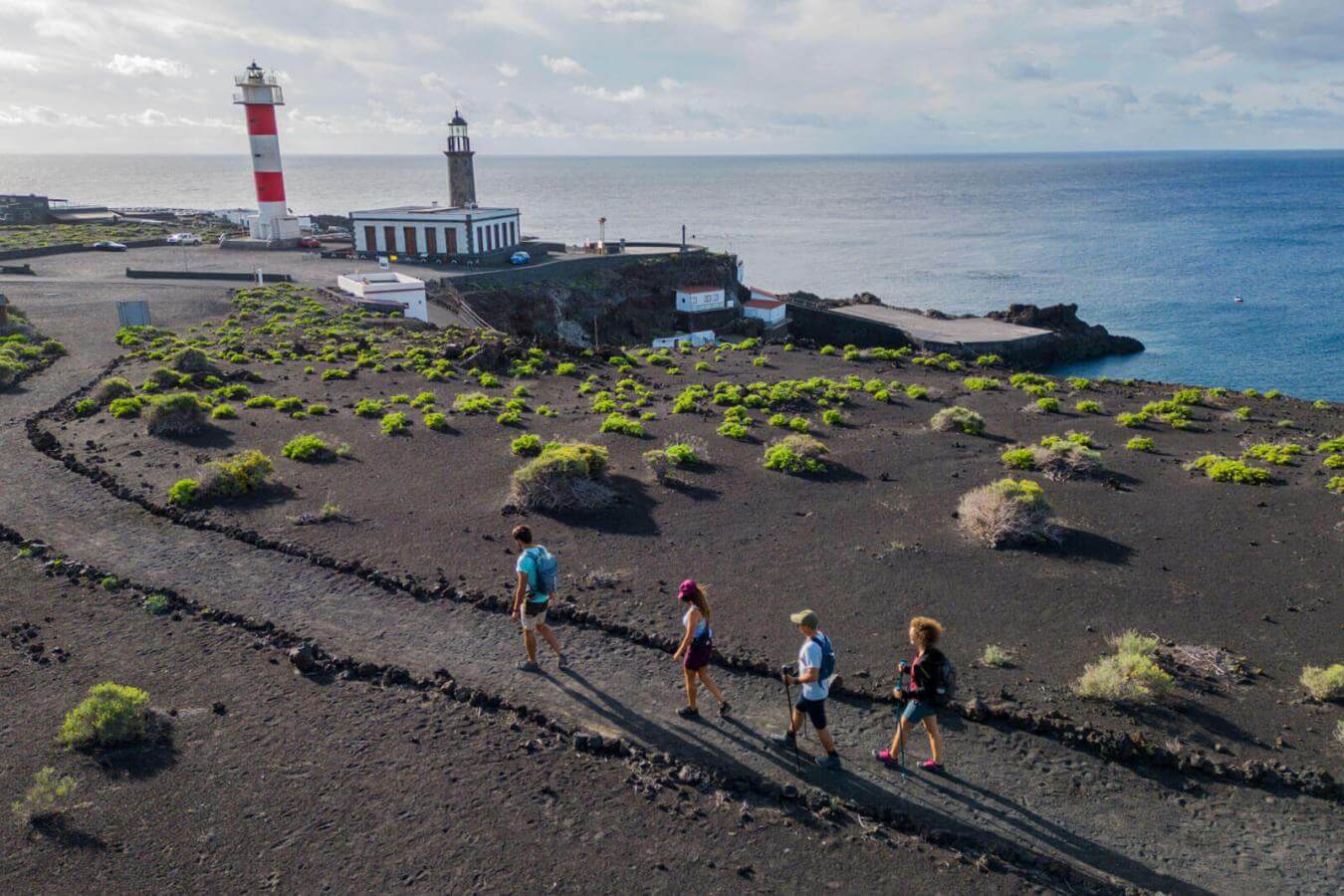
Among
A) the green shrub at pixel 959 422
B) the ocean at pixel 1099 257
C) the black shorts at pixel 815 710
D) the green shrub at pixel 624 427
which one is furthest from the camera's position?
the ocean at pixel 1099 257

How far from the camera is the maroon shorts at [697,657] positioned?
8281 mm

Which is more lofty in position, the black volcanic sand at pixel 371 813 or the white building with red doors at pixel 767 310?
the white building with red doors at pixel 767 310

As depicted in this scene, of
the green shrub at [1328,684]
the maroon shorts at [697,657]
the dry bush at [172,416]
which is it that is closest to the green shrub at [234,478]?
the dry bush at [172,416]

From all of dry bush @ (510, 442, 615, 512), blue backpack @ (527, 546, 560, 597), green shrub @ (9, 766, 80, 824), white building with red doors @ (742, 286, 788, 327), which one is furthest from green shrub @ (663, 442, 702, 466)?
white building with red doors @ (742, 286, 788, 327)

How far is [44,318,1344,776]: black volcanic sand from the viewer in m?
10.2

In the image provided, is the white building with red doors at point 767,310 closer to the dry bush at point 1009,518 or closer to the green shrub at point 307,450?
the green shrub at point 307,450

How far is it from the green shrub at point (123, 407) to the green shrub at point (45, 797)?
15.1 metres

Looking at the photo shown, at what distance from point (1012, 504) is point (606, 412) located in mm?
12046

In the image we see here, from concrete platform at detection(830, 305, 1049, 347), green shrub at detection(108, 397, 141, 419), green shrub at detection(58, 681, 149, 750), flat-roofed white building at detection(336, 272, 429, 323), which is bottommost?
concrete platform at detection(830, 305, 1049, 347)

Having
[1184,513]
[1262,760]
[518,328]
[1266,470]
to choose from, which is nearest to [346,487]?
[1262,760]

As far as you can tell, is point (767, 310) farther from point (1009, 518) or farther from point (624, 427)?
point (1009, 518)

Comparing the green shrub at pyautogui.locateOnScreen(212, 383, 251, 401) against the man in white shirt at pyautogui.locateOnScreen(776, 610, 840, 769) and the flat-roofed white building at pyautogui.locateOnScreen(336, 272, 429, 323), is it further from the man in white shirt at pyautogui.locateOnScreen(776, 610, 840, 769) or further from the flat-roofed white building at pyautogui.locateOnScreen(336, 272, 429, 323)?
the man in white shirt at pyautogui.locateOnScreen(776, 610, 840, 769)

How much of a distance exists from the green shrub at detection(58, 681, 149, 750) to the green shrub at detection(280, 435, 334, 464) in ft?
32.5

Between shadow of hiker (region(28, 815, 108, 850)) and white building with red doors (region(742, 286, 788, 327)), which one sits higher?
white building with red doors (region(742, 286, 788, 327))
